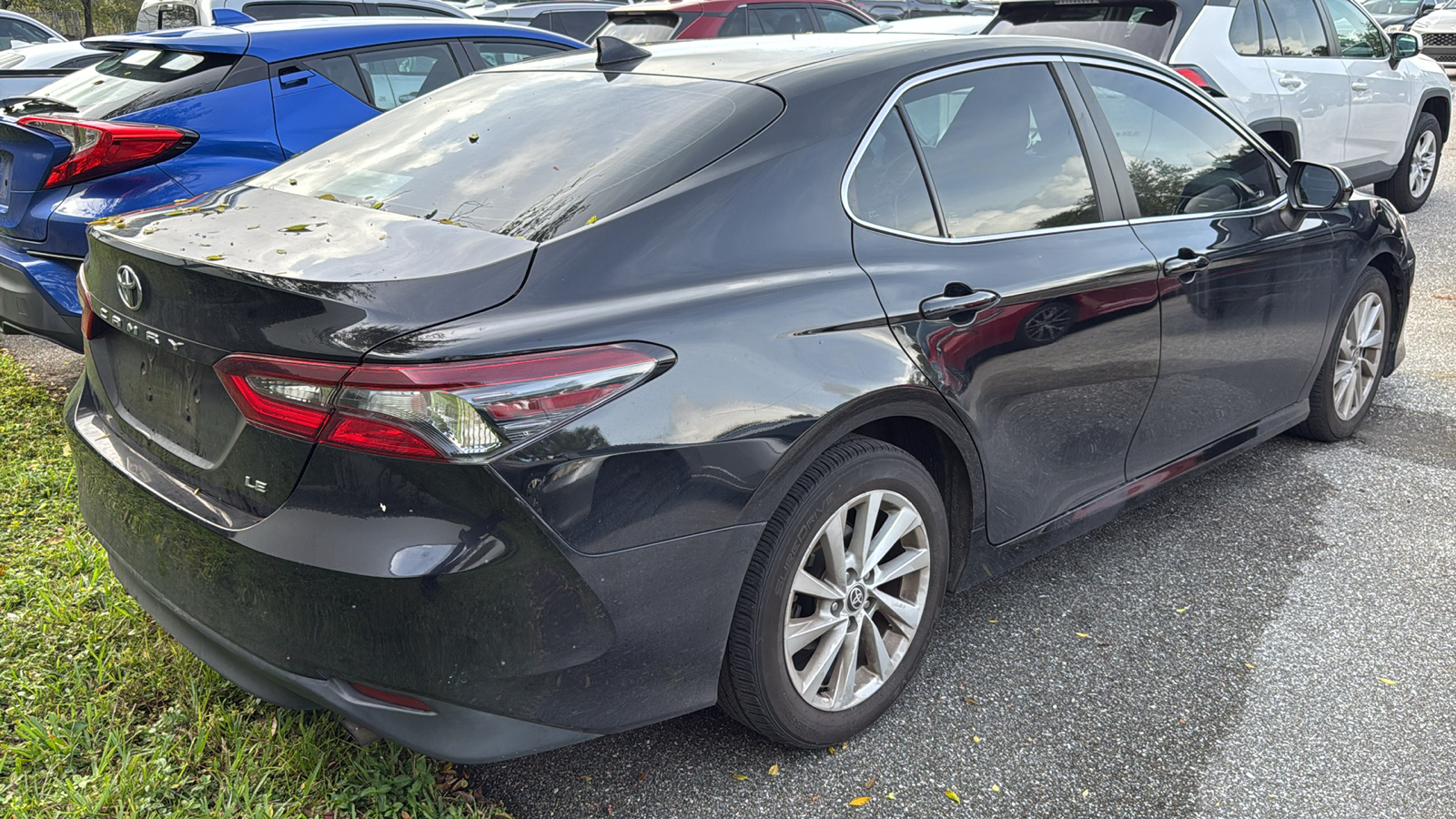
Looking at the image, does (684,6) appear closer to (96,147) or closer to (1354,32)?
(1354,32)

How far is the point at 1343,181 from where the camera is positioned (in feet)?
13.0

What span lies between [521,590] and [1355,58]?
812 centimetres

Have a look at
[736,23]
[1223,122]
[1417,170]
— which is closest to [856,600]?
[1223,122]

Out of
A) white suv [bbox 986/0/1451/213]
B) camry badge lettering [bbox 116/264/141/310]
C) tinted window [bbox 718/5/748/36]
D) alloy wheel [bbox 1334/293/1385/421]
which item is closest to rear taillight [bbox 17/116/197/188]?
camry badge lettering [bbox 116/264/141/310]

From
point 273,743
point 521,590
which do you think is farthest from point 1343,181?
point 273,743

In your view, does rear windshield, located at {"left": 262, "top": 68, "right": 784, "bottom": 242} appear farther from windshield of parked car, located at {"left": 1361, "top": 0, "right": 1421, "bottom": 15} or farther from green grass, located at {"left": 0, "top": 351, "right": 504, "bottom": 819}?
windshield of parked car, located at {"left": 1361, "top": 0, "right": 1421, "bottom": 15}

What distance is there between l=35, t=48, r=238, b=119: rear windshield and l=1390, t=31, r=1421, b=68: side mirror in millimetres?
7735

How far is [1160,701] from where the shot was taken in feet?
9.52

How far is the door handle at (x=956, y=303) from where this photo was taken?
2.61 meters

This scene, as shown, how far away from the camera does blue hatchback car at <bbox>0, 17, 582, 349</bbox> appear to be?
4336 mm

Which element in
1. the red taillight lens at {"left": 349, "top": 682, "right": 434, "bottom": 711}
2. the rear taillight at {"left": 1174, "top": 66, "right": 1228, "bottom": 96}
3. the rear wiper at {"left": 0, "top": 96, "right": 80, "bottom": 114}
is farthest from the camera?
the rear taillight at {"left": 1174, "top": 66, "right": 1228, "bottom": 96}

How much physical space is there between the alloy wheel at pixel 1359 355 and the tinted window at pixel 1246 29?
283cm

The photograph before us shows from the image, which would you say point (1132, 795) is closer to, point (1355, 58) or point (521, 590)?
point (521, 590)

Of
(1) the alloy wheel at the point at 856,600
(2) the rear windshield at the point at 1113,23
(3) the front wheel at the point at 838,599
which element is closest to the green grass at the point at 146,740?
(3) the front wheel at the point at 838,599
